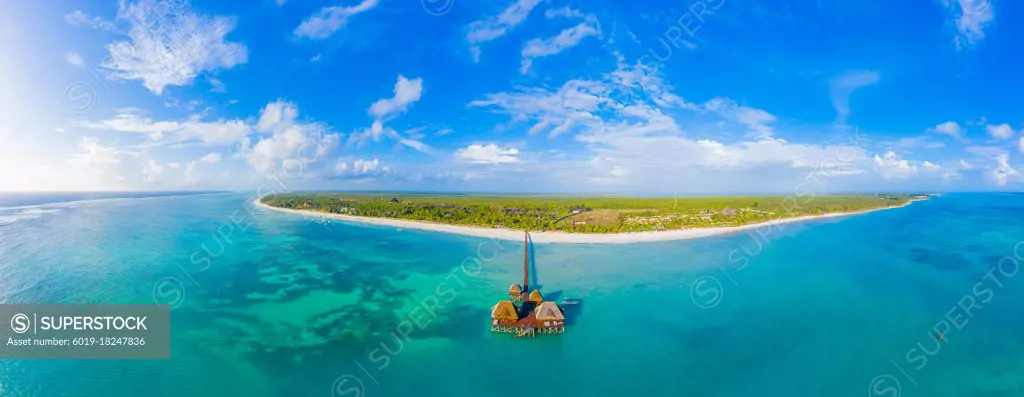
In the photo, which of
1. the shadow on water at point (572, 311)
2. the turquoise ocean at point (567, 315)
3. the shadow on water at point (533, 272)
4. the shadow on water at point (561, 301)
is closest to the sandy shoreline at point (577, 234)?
the turquoise ocean at point (567, 315)

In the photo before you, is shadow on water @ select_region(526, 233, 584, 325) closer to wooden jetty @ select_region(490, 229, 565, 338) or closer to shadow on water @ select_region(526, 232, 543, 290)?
shadow on water @ select_region(526, 232, 543, 290)

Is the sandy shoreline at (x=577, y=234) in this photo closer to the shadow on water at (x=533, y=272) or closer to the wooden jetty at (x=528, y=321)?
the shadow on water at (x=533, y=272)

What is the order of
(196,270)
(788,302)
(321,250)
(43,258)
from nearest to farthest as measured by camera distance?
(788,302) < (196,270) < (43,258) < (321,250)

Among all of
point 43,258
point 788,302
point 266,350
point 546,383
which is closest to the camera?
point 546,383

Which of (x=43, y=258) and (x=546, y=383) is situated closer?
(x=546, y=383)

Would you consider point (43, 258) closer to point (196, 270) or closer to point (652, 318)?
point (196, 270)

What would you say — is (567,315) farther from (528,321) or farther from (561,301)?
(528,321)

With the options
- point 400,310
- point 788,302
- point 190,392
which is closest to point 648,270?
point 788,302

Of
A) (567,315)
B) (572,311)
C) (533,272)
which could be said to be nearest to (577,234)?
(533,272)

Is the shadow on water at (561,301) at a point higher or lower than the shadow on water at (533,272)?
lower
